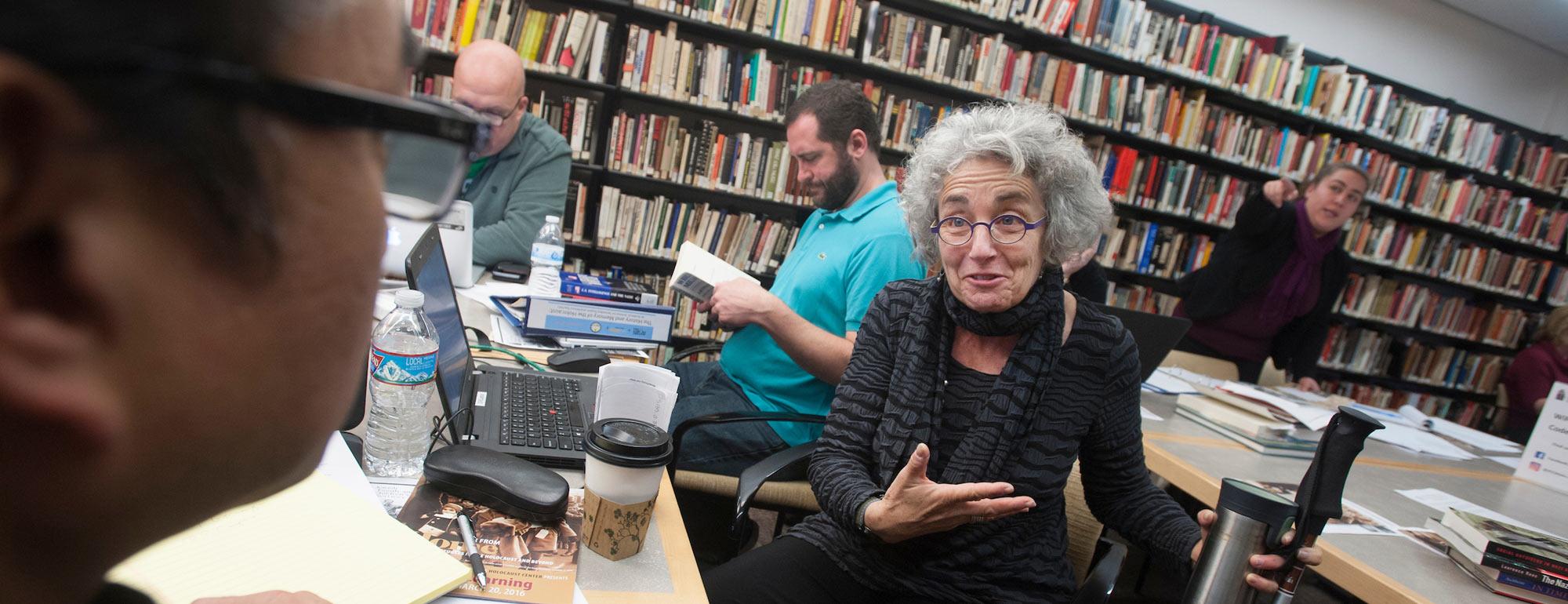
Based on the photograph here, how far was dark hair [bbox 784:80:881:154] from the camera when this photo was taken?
2.30 m

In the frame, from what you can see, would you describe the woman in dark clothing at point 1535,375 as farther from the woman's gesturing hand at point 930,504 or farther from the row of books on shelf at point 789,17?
the woman's gesturing hand at point 930,504

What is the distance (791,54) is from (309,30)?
3.56 meters

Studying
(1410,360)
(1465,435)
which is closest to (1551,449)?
(1465,435)

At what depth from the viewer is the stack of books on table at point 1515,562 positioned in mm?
1276

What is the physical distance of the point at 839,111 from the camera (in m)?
2.30

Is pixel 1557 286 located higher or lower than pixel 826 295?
higher

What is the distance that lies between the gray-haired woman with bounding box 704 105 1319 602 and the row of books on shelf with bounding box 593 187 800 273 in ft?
6.89

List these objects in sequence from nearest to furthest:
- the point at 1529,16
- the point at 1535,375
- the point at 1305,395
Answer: the point at 1305,395 → the point at 1535,375 → the point at 1529,16

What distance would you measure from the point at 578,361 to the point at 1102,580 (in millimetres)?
1112

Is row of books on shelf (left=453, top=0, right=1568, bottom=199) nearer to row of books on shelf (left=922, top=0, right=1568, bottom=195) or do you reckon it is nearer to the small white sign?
row of books on shelf (left=922, top=0, right=1568, bottom=195)

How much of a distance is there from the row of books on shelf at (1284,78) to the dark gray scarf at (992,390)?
256 cm

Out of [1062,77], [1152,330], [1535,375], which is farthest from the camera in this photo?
[1062,77]

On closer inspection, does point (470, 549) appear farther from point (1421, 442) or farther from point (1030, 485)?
point (1421, 442)

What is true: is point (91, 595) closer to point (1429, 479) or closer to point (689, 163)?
point (1429, 479)
